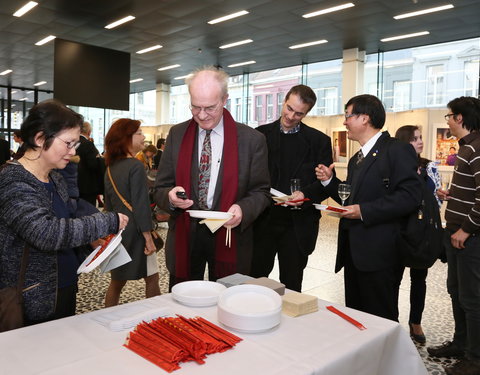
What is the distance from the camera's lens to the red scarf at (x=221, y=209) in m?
2.14

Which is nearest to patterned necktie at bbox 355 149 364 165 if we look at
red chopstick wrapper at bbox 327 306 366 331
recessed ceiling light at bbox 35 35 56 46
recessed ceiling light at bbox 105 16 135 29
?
red chopstick wrapper at bbox 327 306 366 331

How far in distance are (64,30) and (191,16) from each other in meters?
3.13

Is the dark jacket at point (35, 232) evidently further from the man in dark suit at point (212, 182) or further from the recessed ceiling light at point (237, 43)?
the recessed ceiling light at point (237, 43)

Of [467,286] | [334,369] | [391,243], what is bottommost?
[467,286]

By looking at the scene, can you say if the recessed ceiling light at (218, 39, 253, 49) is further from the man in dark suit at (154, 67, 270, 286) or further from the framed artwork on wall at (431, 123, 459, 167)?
the man in dark suit at (154, 67, 270, 286)

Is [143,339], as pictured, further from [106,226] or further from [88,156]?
[88,156]

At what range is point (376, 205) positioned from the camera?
2186mm

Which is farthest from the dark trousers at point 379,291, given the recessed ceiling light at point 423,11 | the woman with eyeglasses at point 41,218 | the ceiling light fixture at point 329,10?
the recessed ceiling light at point 423,11

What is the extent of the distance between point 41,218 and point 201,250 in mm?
888

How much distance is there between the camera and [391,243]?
2.26 meters

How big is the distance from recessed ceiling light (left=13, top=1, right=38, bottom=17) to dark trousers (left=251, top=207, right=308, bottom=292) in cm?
731

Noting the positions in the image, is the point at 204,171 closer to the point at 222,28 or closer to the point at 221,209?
the point at 221,209

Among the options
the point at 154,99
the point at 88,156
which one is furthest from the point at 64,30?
the point at 154,99

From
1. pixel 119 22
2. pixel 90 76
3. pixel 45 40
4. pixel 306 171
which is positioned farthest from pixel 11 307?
pixel 45 40
